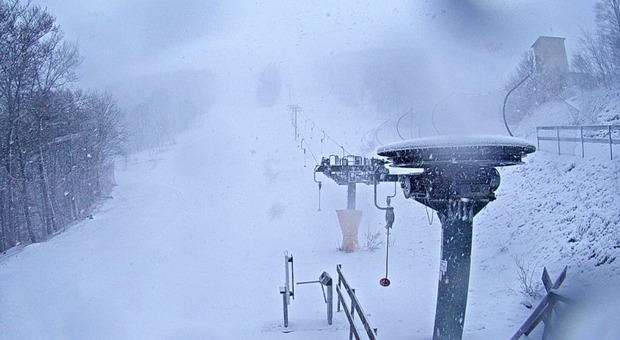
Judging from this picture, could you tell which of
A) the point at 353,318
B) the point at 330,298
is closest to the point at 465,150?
the point at 353,318

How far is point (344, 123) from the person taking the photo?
48500mm

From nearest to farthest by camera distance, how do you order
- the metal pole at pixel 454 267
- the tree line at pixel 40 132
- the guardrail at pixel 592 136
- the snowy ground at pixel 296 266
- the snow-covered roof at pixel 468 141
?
the snow-covered roof at pixel 468 141 < the metal pole at pixel 454 267 < the snowy ground at pixel 296 266 < the guardrail at pixel 592 136 < the tree line at pixel 40 132

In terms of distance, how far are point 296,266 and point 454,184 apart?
800cm

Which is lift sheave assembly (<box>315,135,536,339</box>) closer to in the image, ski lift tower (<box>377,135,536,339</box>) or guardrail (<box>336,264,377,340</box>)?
ski lift tower (<box>377,135,536,339</box>)

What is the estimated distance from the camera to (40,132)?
1686 cm

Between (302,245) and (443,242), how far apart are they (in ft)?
33.0

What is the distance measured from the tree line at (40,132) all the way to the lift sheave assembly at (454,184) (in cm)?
1678

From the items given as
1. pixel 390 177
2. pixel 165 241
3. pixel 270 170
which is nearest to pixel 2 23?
pixel 165 241

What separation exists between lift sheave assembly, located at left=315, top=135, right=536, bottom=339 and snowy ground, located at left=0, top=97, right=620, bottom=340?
0.95m

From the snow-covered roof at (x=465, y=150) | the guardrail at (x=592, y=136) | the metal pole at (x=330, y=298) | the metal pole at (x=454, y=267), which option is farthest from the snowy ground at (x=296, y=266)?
the snow-covered roof at (x=465, y=150)

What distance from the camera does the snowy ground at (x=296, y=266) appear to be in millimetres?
6090

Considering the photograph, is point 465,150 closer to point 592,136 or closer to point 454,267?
point 454,267

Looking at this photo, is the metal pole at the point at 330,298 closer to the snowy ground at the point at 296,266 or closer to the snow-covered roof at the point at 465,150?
the snowy ground at the point at 296,266

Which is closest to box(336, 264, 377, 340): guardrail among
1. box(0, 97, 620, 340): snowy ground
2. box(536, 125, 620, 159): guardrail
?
box(0, 97, 620, 340): snowy ground
